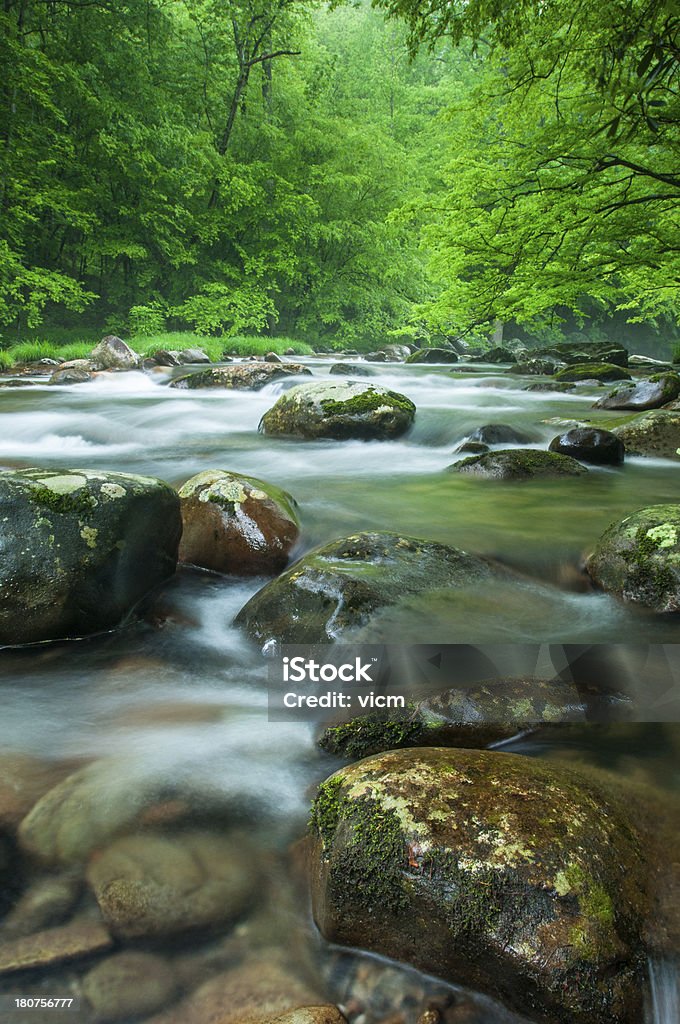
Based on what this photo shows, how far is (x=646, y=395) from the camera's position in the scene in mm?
8531

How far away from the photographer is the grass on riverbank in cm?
1534

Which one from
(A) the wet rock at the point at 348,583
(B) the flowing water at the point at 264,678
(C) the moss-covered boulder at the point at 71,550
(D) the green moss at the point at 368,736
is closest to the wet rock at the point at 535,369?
(B) the flowing water at the point at 264,678

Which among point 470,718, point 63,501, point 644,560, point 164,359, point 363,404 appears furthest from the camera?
point 164,359

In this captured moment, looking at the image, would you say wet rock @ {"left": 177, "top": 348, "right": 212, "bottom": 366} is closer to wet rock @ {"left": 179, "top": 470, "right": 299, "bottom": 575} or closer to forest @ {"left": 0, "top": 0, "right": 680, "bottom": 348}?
forest @ {"left": 0, "top": 0, "right": 680, "bottom": 348}

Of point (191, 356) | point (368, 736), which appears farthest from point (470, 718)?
point (191, 356)

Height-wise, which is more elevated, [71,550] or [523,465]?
[523,465]

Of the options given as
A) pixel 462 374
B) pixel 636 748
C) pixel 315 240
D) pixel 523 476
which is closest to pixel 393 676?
pixel 636 748

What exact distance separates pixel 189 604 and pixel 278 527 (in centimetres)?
82

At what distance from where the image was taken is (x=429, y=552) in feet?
11.1

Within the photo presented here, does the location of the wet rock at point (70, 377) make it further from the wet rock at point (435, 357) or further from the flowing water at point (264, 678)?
the wet rock at point (435, 357)

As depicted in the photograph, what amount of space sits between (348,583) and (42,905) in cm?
173

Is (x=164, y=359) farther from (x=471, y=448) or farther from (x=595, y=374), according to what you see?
(x=471, y=448)

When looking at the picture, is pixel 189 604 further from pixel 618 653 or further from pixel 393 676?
pixel 618 653

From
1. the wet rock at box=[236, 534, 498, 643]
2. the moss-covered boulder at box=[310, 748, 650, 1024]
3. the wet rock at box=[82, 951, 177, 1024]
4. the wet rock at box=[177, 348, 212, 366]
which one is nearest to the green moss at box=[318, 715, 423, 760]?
the moss-covered boulder at box=[310, 748, 650, 1024]
